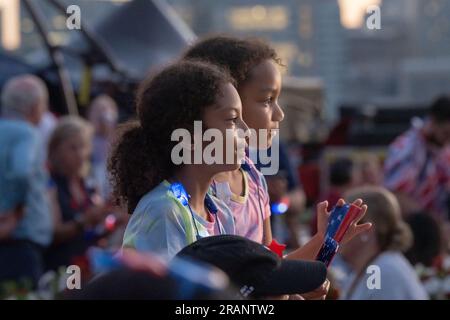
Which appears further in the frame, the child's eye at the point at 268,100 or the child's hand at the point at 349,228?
the child's eye at the point at 268,100

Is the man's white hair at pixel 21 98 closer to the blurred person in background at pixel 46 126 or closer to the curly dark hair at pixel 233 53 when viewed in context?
the blurred person in background at pixel 46 126

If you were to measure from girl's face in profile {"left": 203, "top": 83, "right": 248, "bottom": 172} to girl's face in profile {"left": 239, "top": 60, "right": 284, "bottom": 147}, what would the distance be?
398 millimetres

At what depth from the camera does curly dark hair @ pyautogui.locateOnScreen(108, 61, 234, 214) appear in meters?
2.97

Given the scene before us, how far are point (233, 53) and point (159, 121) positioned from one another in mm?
517

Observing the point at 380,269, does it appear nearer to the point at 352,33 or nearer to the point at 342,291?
the point at 342,291

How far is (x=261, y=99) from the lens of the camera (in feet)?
11.3

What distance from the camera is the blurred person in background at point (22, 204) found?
646 centimetres

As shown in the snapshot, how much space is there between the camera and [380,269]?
498cm

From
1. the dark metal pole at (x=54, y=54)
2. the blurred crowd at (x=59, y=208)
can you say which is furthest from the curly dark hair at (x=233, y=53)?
the dark metal pole at (x=54, y=54)

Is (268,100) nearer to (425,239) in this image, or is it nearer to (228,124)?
(228,124)

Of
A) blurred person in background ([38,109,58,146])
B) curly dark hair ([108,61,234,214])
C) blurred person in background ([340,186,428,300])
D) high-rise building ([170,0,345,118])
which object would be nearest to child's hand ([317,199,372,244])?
curly dark hair ([108,61,234,214])

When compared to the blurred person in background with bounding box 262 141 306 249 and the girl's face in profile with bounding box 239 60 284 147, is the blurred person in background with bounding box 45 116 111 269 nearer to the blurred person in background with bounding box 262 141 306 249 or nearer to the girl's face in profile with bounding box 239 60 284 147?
the blurred person in background with bounding box 262 141 306 249

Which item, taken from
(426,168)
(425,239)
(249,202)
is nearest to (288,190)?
(426,168)

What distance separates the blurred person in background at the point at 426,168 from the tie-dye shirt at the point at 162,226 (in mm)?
5462
